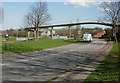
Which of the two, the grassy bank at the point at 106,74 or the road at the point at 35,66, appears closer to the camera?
the grassy bank at the point at 106,74

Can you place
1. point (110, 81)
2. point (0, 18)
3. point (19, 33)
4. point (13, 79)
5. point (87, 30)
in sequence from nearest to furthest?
point (110, 81)
point (13, 79)
point (0, 18)
point (19, 33)
point (87, 30)

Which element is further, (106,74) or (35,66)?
(35,66)

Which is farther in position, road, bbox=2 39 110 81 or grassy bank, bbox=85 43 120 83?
road, bbox=2 39 110 81

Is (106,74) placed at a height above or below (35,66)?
above

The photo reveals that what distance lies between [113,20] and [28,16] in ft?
73.4

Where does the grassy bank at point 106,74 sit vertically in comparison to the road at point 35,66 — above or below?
above

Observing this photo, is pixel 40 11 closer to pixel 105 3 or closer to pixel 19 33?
pixel 105 3

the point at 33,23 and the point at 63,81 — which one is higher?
the point at 33,23

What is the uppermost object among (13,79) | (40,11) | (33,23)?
(40,11)

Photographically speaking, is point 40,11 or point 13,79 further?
point 40,11

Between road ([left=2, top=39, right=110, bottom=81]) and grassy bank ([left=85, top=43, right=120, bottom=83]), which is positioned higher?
grassy bank ([left=85, top=43, right=120, bottom=83])

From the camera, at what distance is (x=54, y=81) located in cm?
773

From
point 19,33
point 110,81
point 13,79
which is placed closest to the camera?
point 110,81

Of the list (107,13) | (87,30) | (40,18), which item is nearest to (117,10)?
(107,13)
